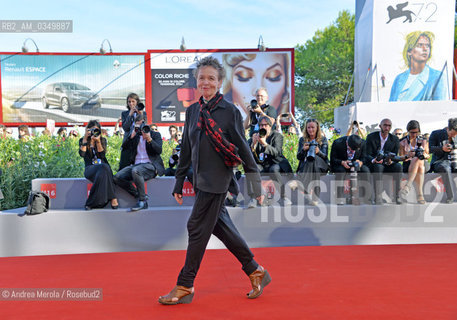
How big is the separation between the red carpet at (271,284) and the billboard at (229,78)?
18058mm

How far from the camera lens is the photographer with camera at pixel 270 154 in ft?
20.0

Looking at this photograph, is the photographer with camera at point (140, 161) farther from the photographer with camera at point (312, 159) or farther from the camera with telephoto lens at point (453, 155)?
the camera with telephoto lens at point (453, 155)

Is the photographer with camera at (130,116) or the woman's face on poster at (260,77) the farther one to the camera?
the woman's face on poster at (260,77)

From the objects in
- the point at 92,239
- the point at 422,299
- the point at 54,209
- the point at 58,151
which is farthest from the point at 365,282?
the point at 58,151

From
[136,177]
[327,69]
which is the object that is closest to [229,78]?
[327,69]

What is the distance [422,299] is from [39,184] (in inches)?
193

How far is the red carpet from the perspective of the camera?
331cm

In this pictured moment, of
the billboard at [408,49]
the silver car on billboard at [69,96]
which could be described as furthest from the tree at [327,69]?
the silver car on billboard at [69,96]

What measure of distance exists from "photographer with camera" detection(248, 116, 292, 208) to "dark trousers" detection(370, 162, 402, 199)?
128 centimetres

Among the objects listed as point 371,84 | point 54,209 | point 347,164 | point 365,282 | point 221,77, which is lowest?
point 365,282

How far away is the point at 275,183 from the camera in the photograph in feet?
20.2

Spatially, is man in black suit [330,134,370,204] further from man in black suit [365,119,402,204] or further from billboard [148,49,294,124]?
billboard [148,49,294,124]

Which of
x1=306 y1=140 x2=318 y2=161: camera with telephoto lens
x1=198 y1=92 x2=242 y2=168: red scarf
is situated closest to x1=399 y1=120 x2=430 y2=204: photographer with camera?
x1=306 y1=140 x2=318 y2=161: camera with telephoto lens

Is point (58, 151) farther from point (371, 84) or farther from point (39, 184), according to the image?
point (371, 84)
